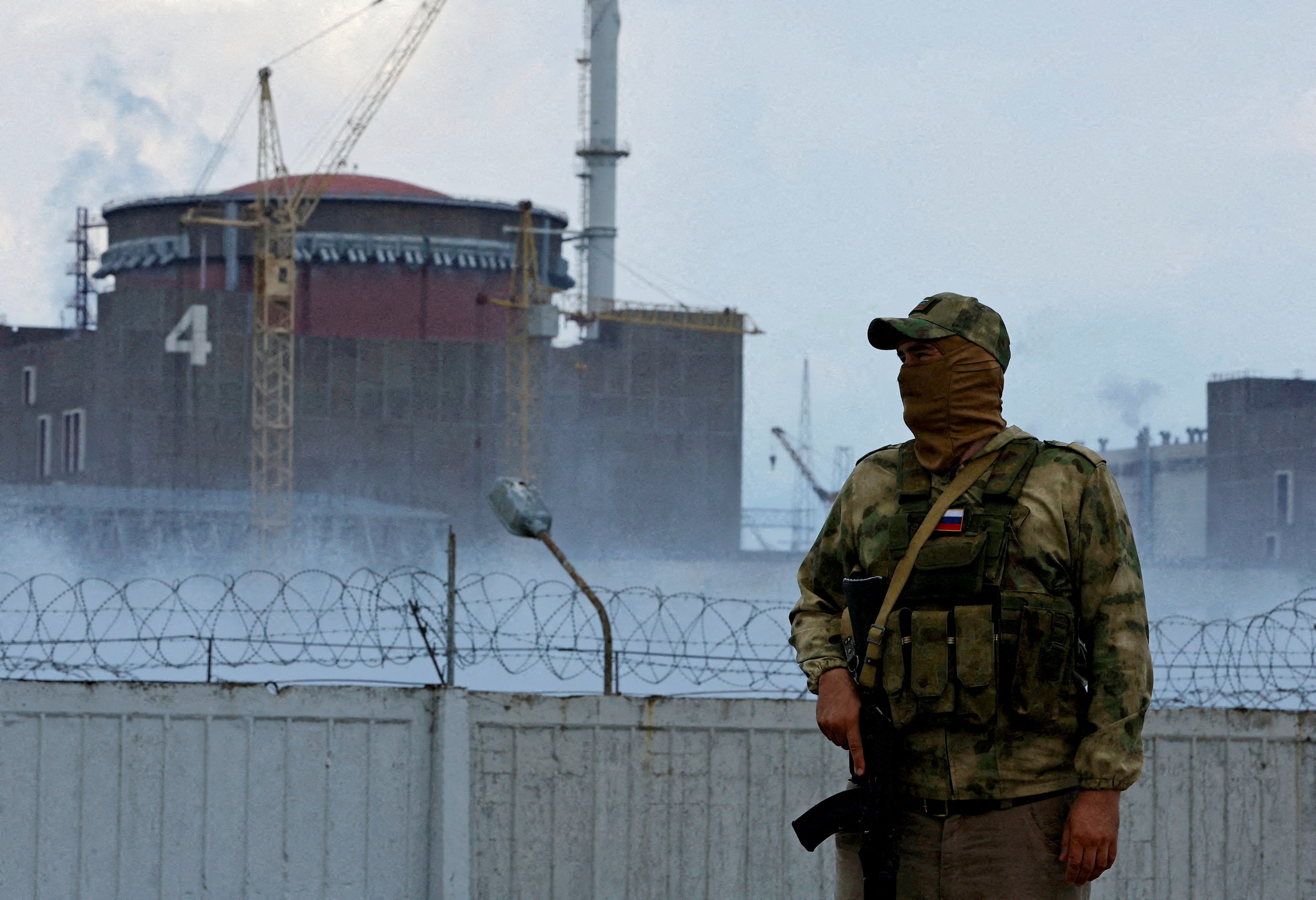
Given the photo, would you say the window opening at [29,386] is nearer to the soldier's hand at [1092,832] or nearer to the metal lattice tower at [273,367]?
the metal lattice tower at [273,367]

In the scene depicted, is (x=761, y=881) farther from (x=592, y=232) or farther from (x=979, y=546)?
(x=592, y=232)

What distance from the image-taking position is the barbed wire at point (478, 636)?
619 centimetres

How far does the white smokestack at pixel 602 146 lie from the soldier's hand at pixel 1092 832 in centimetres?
6192

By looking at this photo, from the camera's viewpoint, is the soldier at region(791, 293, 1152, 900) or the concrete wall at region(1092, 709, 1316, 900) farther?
the concrete wall at region(1092, 709, 1316, 900)

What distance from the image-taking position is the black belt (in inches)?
119

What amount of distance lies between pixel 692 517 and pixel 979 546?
55827 mm

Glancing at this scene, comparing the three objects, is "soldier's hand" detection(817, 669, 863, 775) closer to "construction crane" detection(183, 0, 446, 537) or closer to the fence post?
the fence post

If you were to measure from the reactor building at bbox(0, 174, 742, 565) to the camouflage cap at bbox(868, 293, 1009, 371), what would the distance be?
45984mm

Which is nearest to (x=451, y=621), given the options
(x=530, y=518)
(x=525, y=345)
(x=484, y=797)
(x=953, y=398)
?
(x=530, y=518)

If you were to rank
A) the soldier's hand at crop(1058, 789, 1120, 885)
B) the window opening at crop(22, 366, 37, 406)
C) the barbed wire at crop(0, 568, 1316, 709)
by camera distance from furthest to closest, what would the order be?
the window opening at crop(22, 366, 37, 406), the barbed wire at crop(0, 568, 1316, 709), the soldier's hand at crop(1058, 789, 1120, 885)

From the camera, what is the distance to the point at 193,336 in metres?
51.8

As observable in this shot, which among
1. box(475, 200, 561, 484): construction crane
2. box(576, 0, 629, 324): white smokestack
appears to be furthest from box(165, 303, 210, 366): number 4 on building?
box(576, 0, 629, 324): white smokestack

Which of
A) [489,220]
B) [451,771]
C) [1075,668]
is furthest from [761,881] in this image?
[489,220]

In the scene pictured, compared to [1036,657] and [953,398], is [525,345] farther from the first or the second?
[1036,657]
